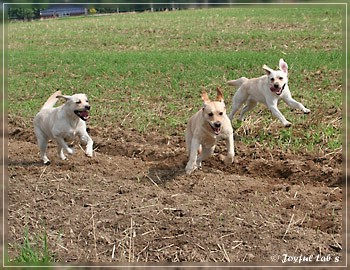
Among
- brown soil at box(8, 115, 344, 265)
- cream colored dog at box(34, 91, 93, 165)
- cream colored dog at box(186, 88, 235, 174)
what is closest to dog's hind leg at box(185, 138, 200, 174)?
cream colored dog at box(186, 88, 235, 174)

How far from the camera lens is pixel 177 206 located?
20.1 feet

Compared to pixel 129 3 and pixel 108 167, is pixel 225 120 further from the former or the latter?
pixel 129 3

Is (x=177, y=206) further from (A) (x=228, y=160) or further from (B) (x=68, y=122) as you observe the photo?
(B) (x=68, y=122)

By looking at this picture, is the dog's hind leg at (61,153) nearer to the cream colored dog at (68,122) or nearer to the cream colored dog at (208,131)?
the cream colored dog at (68,122)

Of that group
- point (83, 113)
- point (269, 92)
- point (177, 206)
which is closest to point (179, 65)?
point (269, 92)

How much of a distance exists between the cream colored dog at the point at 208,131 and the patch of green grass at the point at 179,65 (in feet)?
4.59

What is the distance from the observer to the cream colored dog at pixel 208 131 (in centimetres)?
696

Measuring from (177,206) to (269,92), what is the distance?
3790 mm

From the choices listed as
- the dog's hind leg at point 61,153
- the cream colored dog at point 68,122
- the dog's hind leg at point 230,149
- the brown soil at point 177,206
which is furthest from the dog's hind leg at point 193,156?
the dog's hind leg at point 61,153

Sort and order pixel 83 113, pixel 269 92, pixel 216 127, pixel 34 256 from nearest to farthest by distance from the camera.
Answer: pixel 34 256 → pixel 216 127 → pixel 83 113 → pixel 269 92

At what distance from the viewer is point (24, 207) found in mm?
6520

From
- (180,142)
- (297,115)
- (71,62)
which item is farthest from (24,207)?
(71,62)

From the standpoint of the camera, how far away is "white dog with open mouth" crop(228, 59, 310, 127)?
900 centimetres

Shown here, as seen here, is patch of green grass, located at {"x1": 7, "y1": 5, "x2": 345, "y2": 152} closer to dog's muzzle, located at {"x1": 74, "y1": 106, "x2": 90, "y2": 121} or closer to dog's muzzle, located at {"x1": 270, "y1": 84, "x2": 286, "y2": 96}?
dog's muzzle, located at {"x1": 270, "y1": 84, "x2": 286, "y2": 96}
